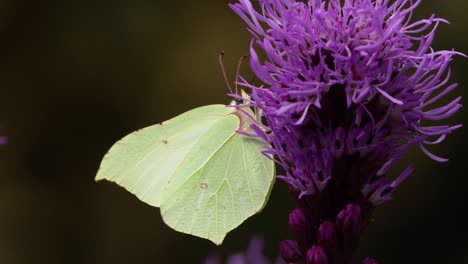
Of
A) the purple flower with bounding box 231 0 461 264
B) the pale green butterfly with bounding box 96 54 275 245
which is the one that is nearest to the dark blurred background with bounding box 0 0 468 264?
the pale green butterfly with bounding box 96 54 275 245

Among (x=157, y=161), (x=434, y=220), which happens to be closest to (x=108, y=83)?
(x=434, y=220)

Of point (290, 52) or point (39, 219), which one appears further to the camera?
point (39, 219)

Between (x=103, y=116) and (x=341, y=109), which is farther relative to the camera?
(x=103, y=116)

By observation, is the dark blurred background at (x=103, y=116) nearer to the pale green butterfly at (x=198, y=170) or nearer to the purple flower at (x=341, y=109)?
the pale green butterfly at (x=198, y=170)

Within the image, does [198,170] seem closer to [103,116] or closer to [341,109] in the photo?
[341,109]

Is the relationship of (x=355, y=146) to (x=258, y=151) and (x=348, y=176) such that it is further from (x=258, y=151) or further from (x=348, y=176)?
(x=258, y=151)

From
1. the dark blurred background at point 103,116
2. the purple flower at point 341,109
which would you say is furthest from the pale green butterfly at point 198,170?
the dark blurred background at point 103,116

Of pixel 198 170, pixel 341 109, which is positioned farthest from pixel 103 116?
pixel 341 109
